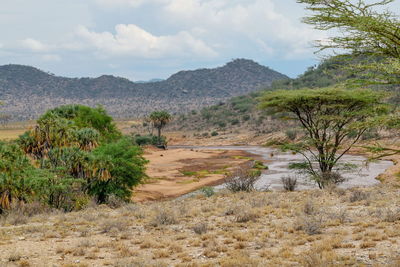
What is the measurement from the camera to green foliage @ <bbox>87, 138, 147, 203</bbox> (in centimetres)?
3044

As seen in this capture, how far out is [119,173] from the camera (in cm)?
3130

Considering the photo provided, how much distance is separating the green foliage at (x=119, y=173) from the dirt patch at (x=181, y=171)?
4.99 m

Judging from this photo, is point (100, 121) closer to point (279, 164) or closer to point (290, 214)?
point (279, 164)

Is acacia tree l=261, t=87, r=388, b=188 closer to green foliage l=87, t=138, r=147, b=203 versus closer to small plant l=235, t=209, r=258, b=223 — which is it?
green foliage l=87, t=138, r=147, b=203

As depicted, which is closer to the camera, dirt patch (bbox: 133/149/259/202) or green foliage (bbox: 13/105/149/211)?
green foliage (bbox: 13/105/149/211)

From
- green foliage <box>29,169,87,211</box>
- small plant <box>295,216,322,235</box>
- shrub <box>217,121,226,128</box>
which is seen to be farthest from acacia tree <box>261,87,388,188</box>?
shrub <box>217,121,226,128</box>

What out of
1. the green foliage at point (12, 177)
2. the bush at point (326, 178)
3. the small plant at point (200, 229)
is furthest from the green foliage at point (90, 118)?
the small plant at point (200, 229)

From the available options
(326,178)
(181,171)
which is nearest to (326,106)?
(326,178)

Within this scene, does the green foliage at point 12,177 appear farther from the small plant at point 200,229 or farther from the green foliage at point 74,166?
the small plant at point 200,229

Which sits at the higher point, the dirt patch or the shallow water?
the shallow water

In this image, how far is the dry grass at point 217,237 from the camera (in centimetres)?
1098

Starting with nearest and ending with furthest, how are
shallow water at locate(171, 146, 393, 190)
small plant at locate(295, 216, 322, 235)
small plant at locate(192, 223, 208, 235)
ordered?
small plant at locate(295, 216, 322, 235), small plant at locate(192, 223, 208, 235), shallow water at locate(171, 146, 393, 190)

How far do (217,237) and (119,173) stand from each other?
61.6 ft

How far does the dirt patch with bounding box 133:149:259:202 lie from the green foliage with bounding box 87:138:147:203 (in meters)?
4.99
